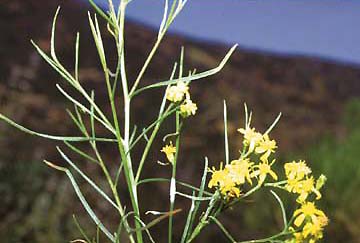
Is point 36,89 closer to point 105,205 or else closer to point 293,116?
point 105,205

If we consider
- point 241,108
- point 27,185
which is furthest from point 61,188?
point 241,108

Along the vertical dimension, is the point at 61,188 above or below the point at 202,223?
below

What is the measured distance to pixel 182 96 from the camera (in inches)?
20.5

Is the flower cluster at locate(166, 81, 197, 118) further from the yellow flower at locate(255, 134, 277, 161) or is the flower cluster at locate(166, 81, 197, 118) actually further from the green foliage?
the green foliage

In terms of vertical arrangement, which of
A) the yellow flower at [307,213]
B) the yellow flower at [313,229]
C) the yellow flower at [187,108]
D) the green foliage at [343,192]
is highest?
the yellow flower at [187,108]

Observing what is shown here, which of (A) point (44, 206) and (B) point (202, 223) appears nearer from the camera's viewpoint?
(B) point (202, 223)

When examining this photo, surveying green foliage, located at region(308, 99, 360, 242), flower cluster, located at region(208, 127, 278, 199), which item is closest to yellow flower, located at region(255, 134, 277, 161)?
flower cluster, located at region(208, 127, 278, 199)

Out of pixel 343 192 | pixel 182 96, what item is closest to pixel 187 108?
pixel 182 96

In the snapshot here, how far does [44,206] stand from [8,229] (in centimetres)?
12

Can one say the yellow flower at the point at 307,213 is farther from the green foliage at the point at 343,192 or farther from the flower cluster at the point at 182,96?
the green foliage at the point at 343,192

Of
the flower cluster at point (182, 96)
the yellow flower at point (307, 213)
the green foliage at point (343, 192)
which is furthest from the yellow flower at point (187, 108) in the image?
the green foliage at point (343, 192)

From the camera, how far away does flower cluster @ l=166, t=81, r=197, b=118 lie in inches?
20.4

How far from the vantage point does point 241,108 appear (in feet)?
9.78

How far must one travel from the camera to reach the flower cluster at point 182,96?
1.70ft
